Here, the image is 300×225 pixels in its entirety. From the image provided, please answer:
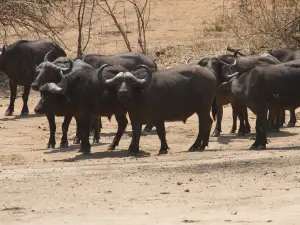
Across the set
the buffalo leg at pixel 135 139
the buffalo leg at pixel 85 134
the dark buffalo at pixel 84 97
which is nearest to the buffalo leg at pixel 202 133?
the buffalo leg at pixel 135 139

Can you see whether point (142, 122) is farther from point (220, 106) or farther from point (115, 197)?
point (115, 197)

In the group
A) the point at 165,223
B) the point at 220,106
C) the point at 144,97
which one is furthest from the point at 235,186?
the point at 220,106

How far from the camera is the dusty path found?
11852 millimetres

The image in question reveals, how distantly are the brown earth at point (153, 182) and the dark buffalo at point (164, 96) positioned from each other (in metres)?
0.47

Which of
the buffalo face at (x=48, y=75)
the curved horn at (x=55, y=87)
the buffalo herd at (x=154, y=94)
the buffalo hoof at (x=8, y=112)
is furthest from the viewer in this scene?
the buffalo hoof at (x=8, y=112)

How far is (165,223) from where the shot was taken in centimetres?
1131

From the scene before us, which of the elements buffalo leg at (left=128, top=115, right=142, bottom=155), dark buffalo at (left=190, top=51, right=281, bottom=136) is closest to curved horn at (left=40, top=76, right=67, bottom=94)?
buffalo leg at (left=128, top=115, right=142, bottom=155)

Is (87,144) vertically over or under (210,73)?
under

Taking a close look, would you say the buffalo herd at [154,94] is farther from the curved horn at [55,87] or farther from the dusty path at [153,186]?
the dusty path at [153,186]

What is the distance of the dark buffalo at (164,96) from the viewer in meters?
18.2

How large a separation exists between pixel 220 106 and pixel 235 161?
19.3 ft

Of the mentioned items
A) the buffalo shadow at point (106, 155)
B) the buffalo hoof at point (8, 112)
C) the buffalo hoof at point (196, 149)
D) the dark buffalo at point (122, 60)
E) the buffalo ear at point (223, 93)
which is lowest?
the buffalo hoof at point (8, 112)

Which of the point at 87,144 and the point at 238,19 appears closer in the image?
the point at 87,144

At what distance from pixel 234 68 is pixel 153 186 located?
766 cm
